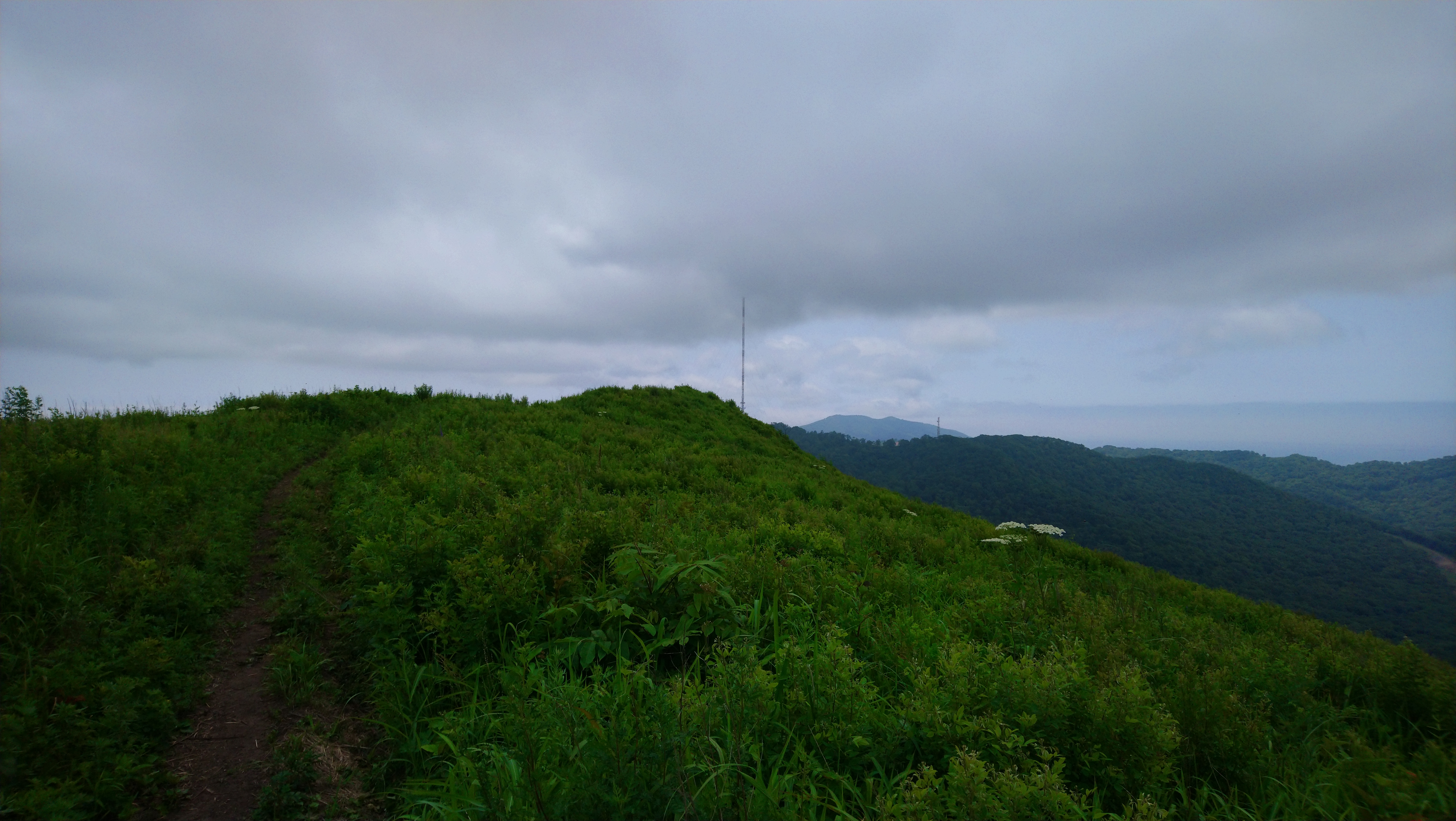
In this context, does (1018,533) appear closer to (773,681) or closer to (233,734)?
(773,681)

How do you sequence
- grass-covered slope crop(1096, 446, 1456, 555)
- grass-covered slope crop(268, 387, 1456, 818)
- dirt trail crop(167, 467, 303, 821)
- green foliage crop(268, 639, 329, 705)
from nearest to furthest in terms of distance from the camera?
grass-covered slope crop(268, 387, 1456, 818) < dirt trail crop(167, 467, 303, 821) < green foliage crop(268, 639, 329, 705) < grass-covered slope crop(1096, 446, 1456, 555)

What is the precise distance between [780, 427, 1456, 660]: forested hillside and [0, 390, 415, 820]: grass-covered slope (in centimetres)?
1100

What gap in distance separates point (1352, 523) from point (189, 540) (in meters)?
112

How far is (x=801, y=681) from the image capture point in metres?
3.78

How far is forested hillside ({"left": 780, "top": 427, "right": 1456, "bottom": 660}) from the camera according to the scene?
112 feet

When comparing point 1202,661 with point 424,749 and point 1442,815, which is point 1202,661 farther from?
point 424,749

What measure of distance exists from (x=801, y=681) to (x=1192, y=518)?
106024 millimetres

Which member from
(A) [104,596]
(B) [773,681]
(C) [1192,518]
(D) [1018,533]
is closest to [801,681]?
(B) [773,681]

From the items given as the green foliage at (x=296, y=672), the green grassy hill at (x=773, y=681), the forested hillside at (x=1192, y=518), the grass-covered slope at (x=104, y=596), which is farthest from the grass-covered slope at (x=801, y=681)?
the forested hillside at (x=1192, y=518)

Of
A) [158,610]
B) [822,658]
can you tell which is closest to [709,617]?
[822,658]

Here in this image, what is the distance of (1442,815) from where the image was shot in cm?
265

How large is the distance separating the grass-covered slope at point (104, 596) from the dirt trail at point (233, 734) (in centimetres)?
14

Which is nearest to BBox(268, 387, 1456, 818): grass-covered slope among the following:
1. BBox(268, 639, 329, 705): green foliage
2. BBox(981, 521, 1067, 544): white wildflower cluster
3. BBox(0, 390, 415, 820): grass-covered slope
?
BBox(268, 639, 329, 705): green foliage

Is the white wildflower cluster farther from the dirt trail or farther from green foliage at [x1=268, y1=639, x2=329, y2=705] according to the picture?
the dirt trail
